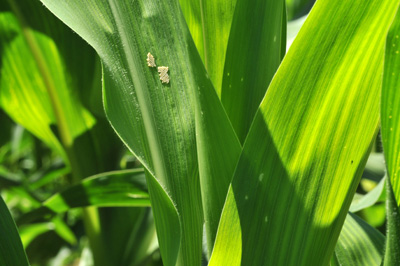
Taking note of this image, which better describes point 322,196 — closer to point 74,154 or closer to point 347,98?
point 347,98

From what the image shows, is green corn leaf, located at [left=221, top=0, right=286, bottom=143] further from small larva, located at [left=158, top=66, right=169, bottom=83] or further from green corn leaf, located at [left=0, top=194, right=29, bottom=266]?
green corn leaf, located at [left=0, top=194, right=29, bottom=266]

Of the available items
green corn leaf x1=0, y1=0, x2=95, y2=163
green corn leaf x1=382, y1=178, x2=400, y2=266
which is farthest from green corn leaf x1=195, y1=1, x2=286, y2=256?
green corn leaf x1=0, y1=0, x2=95, y2=163

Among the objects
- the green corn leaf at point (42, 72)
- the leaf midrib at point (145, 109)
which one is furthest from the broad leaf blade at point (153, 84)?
the green corn leaf at point (42, 72)

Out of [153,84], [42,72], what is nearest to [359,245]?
[153,84]

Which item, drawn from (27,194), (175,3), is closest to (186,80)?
(175,3)

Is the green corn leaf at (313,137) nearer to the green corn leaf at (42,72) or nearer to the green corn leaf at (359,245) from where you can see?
the green corn leaf at (359,245)

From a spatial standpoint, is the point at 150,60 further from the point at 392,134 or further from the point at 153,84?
the point at 392,134
